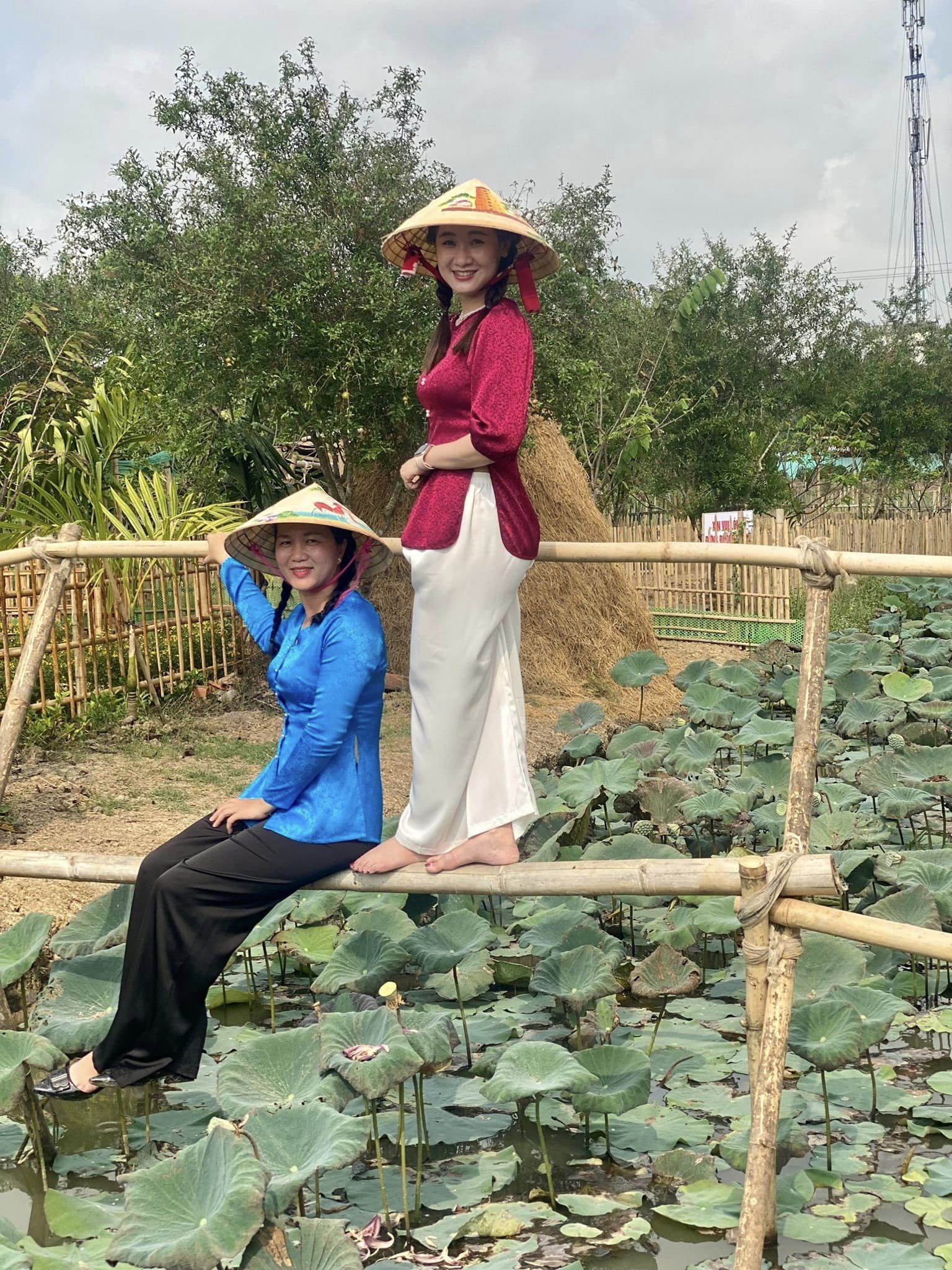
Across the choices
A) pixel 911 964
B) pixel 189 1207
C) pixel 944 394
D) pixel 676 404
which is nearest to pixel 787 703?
pixel 911 964

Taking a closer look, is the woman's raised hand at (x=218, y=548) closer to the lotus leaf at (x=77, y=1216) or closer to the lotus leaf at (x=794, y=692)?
the lotus leaf at (x=77, y=1216)

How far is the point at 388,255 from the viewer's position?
269 cm

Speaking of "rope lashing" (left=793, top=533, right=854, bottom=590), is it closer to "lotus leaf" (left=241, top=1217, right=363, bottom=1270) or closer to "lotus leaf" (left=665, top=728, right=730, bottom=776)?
"lotus leaf" (left=241, top=1217, right=363, bottom=1270)

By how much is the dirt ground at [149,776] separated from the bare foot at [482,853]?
2.58m

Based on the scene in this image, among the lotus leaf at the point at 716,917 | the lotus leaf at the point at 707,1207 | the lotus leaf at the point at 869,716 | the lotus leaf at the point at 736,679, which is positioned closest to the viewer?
the lotus leaf at the point at 707,1207

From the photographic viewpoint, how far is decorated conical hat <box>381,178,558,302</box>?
7.88 feet

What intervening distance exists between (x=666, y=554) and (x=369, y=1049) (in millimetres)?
1190

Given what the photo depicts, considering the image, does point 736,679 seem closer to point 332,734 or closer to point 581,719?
point 581,719

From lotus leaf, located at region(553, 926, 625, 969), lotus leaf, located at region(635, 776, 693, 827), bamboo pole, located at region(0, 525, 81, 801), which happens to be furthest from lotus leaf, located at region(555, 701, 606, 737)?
bamboo pole, located at region(0, 525, 81, 801)

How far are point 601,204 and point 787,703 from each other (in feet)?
27.1

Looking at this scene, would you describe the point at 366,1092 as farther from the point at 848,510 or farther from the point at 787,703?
the point at 848,510

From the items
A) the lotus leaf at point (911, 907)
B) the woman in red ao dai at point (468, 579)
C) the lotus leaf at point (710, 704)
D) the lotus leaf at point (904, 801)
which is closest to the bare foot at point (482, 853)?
the woman in red ao dai at point (468, 579)

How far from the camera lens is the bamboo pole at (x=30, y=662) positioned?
2.99 metres

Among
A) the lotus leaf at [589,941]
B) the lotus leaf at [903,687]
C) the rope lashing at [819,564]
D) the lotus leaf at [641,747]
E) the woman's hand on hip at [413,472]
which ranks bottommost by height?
the lotus leaf at [589,941]
